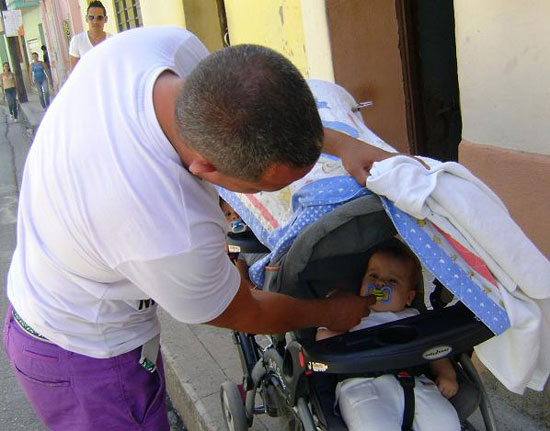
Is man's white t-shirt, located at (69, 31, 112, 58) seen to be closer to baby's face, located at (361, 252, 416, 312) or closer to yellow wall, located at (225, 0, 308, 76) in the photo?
yellow wall, located at (225, 0, 308, 76)

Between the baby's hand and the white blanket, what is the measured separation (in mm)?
266

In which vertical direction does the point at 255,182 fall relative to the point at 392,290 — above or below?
above

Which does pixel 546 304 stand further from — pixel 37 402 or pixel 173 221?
pixel 37 402

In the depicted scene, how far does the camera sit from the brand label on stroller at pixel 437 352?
192 centimetres

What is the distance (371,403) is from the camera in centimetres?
203

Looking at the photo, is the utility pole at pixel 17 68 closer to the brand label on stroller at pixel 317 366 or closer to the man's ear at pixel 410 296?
the man's ear at pixel 410 296

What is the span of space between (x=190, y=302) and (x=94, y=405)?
1.94ft

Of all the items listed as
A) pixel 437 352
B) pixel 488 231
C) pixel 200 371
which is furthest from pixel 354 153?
pixel 200 371

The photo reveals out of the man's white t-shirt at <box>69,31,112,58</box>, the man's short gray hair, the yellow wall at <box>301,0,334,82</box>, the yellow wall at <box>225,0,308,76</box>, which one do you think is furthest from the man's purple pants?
the man's white t-shirt at <box>69,31,112,58</box>

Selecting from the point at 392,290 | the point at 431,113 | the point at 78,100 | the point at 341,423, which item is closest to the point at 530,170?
the point at 392,290

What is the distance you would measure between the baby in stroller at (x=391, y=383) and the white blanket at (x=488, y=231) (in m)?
0.28

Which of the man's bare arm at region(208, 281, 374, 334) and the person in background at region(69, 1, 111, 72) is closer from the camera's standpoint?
the man's bare arm at region(208, 281, 374, 334)

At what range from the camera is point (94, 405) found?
81.2 inches

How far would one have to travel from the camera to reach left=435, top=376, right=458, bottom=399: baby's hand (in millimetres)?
2146
